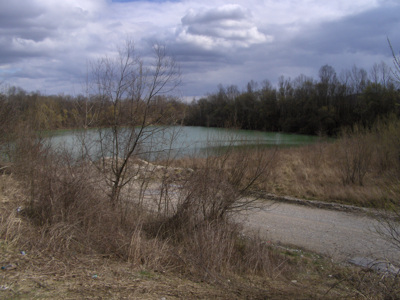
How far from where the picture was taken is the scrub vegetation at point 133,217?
4.39 metres

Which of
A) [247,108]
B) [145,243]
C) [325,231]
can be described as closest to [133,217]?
[145,243]

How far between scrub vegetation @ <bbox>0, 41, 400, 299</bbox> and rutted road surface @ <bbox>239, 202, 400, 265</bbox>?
35.2 inches

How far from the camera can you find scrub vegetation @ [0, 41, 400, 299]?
439cm

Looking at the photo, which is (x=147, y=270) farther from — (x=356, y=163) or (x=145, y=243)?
(x=356, y=163)

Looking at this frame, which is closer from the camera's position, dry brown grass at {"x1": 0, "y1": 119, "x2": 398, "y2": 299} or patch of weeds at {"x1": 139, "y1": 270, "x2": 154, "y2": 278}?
dry brown grass at {"x1": 0, "y1": 119, "x2": 398, "y2": 299}

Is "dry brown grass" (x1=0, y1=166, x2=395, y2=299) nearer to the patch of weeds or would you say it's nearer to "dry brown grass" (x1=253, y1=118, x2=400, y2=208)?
the patch of weeds

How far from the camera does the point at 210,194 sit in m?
8.49

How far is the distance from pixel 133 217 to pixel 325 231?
583cm

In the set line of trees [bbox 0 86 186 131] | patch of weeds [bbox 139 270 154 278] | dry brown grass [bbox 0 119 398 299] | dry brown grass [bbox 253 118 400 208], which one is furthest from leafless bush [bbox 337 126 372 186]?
patch of weeds [bbox 139 270 154 278]

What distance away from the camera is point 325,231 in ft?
33.0

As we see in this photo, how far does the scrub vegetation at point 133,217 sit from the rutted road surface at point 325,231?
35.2 inches

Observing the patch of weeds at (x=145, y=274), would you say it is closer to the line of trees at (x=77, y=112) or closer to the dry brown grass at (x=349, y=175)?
the line of trees at (x=77, y=112)

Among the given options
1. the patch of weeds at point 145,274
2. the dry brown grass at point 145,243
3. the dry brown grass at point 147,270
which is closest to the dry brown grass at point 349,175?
the dry brown grass at point 145,243

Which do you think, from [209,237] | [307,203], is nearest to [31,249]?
[209,237]
